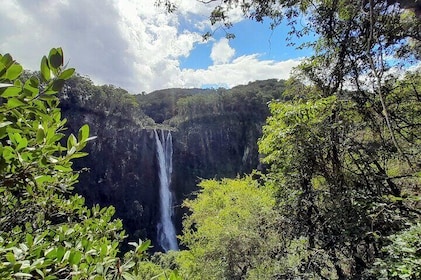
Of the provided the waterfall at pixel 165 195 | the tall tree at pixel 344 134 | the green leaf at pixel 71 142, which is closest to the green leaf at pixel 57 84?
the green leaf at pixel 71 142

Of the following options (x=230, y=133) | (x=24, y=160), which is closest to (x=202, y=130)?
(x=230, y=133)

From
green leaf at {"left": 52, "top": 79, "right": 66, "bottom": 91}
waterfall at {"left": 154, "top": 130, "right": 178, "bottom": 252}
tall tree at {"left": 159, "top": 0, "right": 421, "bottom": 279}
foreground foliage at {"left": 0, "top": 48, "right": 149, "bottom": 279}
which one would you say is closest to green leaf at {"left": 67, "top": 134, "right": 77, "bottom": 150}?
foreground foliage at {"left": 0, "top": 48, "right": 149, "bottom": 279}

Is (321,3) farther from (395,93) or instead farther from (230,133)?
(230,133)

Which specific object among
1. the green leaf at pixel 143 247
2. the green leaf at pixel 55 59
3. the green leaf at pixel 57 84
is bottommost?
the green leaf at pixel 143 247

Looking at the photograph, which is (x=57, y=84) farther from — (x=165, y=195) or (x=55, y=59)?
(x=165, y=195)

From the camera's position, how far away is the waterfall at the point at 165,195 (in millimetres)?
37156

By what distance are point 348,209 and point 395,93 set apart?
2129mm

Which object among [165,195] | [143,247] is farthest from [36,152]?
[165,195]

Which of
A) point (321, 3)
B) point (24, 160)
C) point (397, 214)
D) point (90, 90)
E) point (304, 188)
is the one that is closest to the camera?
point (24, 160)

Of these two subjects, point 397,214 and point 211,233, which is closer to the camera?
point 397,214

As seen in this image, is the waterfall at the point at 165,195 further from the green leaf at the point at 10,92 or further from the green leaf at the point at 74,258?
the green leaf at the point at 10,92

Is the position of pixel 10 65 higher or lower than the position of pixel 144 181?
higher

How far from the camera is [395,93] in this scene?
4.93 metres

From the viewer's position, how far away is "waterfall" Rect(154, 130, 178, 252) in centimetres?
3716
